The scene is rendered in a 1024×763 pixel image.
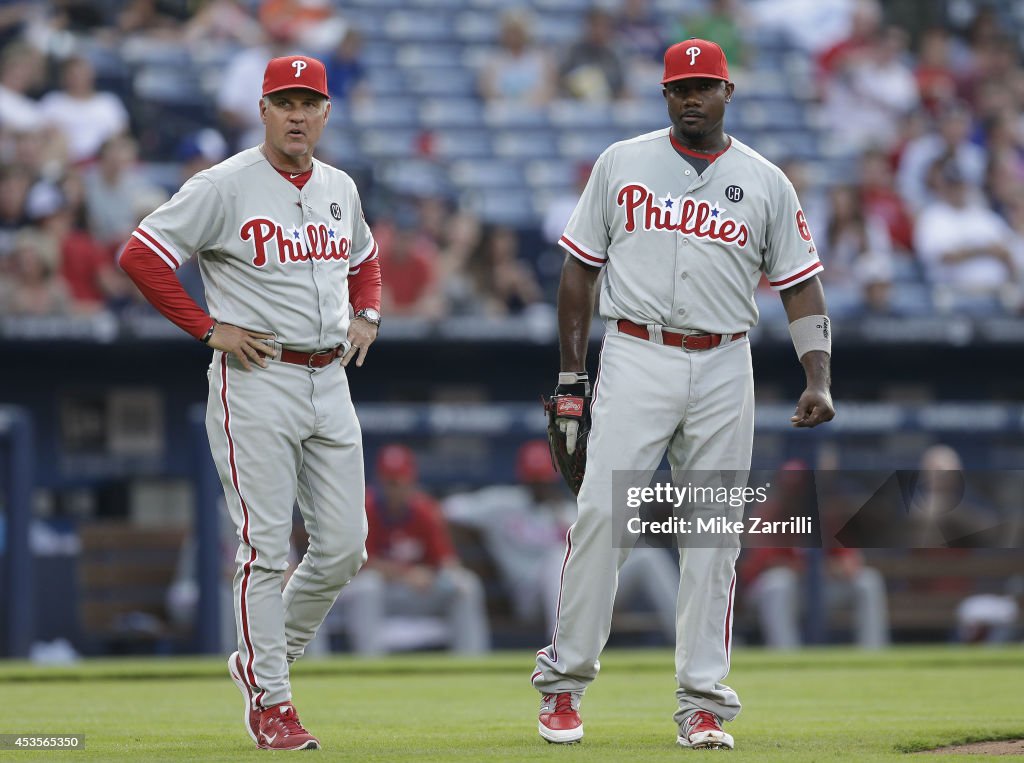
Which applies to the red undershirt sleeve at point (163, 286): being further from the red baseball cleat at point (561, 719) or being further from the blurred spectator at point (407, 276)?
the blurred spectator at point (407, 276)

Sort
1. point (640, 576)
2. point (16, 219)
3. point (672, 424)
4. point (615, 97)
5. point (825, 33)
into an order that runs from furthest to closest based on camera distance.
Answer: point (825, 33), point (615, 97), point (16, 219), point (640, 576), point (672, 424)

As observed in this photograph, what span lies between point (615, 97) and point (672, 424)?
10.7m

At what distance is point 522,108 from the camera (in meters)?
14.9

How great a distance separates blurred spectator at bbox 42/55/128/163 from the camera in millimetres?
12578

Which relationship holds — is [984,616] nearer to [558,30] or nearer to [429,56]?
[429,56]

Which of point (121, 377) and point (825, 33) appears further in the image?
point (825, 33)

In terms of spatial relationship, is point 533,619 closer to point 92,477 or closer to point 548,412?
point 92,477

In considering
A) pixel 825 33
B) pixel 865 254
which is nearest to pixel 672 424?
pixel 865 254

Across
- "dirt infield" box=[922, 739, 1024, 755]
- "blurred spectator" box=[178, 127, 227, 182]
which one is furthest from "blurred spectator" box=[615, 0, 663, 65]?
"dirt infield" box=[922, 739, 1024, 755]

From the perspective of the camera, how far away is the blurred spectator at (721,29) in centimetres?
1606

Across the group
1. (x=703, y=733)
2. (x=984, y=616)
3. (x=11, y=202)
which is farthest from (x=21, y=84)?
(x=703, y=733)

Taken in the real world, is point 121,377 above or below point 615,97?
below

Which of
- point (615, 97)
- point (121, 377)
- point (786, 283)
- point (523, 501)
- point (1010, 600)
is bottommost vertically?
point (1010, 600)

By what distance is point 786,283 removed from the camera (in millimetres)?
5062
